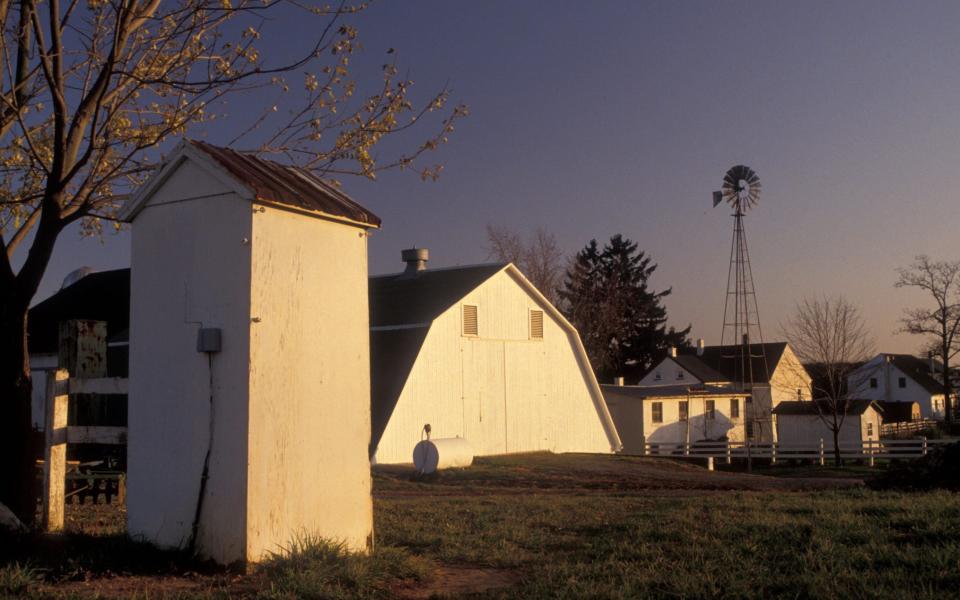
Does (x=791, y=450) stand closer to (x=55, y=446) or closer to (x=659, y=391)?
(x=659, y=391)

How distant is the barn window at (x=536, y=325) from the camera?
94.3 ft

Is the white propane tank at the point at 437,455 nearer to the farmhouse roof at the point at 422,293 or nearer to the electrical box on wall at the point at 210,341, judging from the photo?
the farmhouse roof at the point at 422,293

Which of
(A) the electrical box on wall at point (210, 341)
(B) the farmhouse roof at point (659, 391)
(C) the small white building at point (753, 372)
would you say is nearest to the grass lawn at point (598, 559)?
(A) the electrical box on wall at point (210, 341)

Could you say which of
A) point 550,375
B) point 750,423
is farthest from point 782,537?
point 750,423

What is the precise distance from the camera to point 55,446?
301 inches

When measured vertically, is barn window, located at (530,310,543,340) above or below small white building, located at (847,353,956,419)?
above

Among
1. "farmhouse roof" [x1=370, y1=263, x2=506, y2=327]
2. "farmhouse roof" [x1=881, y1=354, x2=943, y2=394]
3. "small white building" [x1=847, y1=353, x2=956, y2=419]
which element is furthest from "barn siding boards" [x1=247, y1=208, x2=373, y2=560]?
"farmhouse roof" [x1=881, y1=354, x2=943, y2=394]

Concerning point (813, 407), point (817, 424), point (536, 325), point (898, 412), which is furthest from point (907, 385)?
point (536, 325)

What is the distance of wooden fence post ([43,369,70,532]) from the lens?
7535 mm

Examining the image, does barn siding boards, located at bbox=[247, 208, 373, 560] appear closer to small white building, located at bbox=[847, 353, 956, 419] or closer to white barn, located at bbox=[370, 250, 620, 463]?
white barn, located at bbox=[370, 250, 620, 463]

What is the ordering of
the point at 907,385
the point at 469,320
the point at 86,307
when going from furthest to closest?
1. the point at 907,385
2. the point at 86,307
3. the point at 469,320

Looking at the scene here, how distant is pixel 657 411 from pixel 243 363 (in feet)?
126

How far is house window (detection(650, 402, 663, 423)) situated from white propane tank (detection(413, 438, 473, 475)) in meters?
23.0

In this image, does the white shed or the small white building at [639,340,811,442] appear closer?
the white shed
